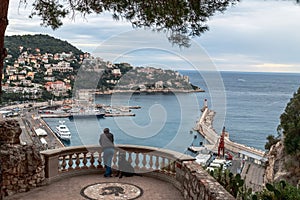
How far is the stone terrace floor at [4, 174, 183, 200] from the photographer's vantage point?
6.33 metres

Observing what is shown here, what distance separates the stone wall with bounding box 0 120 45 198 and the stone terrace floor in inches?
7.0

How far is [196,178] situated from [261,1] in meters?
3.02

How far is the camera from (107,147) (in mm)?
7520

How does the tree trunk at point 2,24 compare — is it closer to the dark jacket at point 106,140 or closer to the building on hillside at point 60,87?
the dark jacket at point 106,140

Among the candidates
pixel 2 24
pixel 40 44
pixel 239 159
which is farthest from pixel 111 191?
pixel 239 159

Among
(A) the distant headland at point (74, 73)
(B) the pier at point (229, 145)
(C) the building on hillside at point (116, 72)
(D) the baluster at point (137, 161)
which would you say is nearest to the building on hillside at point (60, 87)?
(A) the distant headland at point (74, 73)

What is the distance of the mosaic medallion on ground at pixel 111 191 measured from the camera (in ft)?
20.8

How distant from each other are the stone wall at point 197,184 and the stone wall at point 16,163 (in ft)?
9.30

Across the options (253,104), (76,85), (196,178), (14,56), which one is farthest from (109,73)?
(253,104)

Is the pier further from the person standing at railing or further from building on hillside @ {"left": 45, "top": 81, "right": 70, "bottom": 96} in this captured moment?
the person standing at railing

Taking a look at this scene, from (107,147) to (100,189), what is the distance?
3.49 ft

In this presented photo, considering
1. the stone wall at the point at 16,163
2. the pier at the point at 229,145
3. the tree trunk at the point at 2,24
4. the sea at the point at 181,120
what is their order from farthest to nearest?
the pier at the point at 229,145
the sea at the point at 181,120
the stone wall at the point at 16,163
the tree trunk at the point at 2,24

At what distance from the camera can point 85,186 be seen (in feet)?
22.6

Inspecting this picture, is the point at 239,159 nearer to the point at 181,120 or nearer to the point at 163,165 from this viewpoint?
the point at 181,120
